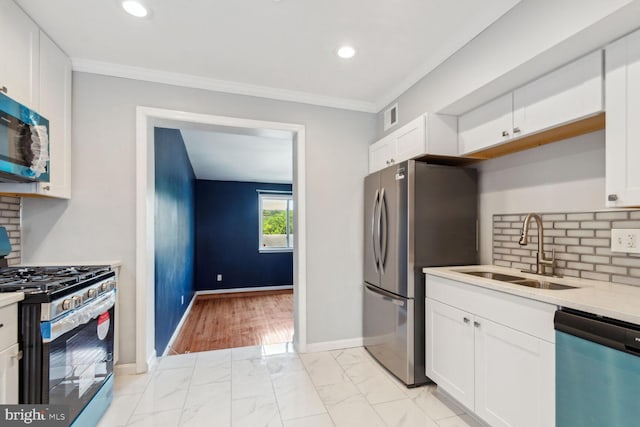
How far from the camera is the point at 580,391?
1226 mm

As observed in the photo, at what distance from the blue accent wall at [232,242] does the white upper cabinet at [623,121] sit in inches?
235

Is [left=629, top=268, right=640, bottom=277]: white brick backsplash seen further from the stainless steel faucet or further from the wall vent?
the wall vent

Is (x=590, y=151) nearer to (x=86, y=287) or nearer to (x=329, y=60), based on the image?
(x=329, y=60)

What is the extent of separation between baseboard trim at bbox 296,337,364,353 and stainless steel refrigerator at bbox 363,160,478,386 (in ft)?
1.80

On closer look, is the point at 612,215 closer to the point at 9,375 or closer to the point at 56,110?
the point at 9,375

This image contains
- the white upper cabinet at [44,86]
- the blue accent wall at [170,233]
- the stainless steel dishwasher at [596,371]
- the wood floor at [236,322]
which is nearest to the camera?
the stainless steel dishwasher at [596,371]

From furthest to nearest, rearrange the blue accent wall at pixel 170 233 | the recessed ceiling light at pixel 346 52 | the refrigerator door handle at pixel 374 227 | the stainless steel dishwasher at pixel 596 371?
the blue accent wall at pixel 170 233, the refrigerator door handle at pixel 374 227, the recessed ceiling light at pixel 346 52, the stainless steel dishwasher at pixel 596 371

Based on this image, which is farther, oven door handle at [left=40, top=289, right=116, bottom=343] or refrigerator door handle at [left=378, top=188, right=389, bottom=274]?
refrigerator door handle at [left=378, top=188, right=389, bottom=274]

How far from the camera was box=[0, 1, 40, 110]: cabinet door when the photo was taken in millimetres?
1653

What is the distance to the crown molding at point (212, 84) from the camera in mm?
2414

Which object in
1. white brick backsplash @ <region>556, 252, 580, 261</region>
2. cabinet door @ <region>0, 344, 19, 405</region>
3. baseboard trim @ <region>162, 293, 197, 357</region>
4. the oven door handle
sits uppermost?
white brick backsplash @ <region>556, 252, 580, 261</region>

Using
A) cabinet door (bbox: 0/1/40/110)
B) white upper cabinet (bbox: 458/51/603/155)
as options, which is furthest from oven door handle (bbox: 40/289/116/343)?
white upper cabinet (bbox: 458/51/603/155)

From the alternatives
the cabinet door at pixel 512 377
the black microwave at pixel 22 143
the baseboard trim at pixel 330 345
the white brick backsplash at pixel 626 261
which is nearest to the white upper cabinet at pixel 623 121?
the white brick backsplash at pixel 626 261

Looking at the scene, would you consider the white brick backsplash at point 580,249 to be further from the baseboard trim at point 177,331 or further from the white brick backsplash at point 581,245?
the baseboard trim at point 177,331
